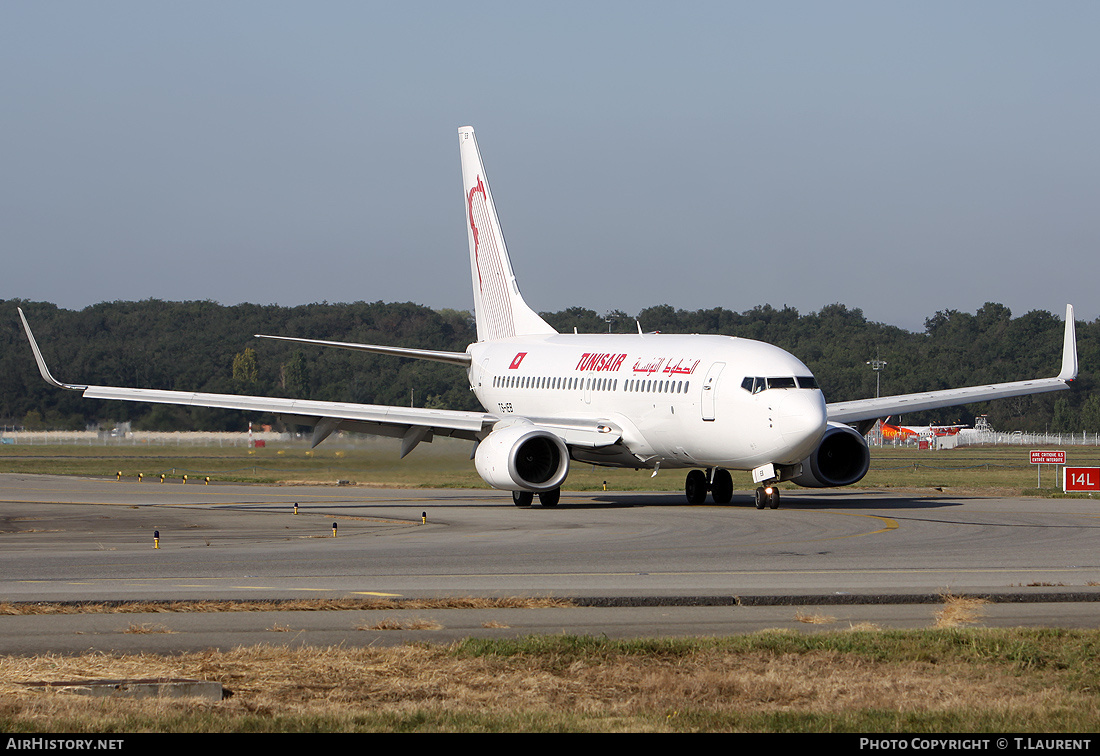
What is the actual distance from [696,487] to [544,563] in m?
15.2

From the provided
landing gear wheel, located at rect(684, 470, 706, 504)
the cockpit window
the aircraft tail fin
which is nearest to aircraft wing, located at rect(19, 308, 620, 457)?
landing gear wheel, located at rect(684, 470, 706, 504)

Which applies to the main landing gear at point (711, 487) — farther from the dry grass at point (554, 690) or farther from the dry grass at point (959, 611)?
the dry grass at point (554, 690)

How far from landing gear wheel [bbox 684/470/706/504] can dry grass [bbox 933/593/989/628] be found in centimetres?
1885

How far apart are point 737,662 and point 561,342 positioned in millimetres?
28830

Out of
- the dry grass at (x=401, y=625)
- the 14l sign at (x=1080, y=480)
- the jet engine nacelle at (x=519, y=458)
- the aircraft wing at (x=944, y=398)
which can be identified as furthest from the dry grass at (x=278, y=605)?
the 14l sign at (x=1080, y=480)

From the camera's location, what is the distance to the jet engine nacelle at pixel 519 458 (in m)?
31.0

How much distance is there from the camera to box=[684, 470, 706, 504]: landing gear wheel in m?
33.9

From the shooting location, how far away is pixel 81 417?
7012 centimetres

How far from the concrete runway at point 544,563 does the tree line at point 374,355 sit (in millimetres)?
32757

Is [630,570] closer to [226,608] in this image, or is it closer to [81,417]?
[226,608]

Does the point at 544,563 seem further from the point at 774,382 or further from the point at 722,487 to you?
the point at 722,487

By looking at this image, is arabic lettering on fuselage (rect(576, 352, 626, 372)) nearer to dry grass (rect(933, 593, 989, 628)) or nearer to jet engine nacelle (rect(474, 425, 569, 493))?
jet engine nacelle (rect(474, 425, 569, 493))

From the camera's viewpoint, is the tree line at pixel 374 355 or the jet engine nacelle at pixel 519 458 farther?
the tree line at pixel 374 355

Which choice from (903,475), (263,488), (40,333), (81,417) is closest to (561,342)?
(263,488)
